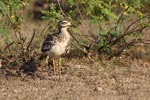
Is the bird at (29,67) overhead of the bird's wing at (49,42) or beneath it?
beneath

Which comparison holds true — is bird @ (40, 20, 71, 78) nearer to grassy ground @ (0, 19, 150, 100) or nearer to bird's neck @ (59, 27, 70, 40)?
bird's neck @ (59, 27, 70, 40)

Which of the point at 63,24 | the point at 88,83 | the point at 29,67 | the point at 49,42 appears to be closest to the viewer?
the point at 88,83

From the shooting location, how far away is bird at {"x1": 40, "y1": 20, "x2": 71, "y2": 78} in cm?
998

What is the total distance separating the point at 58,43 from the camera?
10023 millimetres

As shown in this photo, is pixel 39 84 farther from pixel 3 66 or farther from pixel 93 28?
pixel 93 28

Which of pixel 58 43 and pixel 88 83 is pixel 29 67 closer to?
pixel 58 43

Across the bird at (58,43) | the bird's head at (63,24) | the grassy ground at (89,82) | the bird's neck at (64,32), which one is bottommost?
the grassy ground at (89,82)

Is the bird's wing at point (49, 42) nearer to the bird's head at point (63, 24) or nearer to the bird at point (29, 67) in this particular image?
the bird's head at point (63, 24)

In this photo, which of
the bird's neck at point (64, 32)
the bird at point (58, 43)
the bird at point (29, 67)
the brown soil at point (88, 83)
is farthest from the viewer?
the bird at point (29, 67)

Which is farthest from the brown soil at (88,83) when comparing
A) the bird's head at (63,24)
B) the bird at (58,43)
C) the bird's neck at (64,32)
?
the bird's head at (63,24)

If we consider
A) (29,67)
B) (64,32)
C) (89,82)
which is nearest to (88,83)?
(89,82)

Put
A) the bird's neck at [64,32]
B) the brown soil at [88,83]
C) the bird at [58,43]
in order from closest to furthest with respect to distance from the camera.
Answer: the brown soil at [88,83]
the bird at [58,43]
the bird's neck at [64,32]

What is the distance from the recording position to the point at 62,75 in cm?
1020

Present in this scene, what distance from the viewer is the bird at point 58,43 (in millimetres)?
9977
